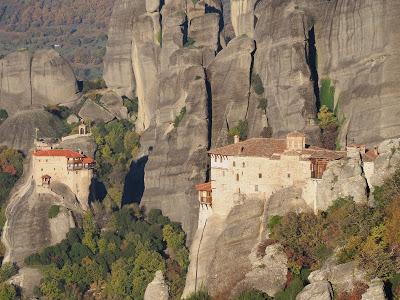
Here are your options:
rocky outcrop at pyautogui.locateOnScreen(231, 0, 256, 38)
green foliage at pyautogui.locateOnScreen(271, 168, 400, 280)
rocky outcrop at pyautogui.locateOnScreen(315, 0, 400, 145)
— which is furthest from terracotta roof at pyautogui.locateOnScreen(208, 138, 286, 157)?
rocky outcrop at pyautogui.locateOnScreen(231, 0, 256, 38)

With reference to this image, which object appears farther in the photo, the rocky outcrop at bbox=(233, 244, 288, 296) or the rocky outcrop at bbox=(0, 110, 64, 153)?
the rocky outcrop at bbox=(0, 110, 64, 153)

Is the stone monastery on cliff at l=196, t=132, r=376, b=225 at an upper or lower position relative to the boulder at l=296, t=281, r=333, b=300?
upper

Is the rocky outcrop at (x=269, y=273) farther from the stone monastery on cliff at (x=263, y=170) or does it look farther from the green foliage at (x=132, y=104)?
the green foliage at (x=132, y=104)

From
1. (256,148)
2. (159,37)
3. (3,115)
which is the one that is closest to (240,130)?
(256,148)

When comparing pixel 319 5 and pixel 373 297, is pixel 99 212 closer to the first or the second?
pixel 319 5

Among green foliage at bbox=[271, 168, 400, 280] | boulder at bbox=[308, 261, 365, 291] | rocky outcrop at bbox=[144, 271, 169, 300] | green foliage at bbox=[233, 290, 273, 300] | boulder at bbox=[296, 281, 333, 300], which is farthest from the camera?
rocky outcrop at bbox=[144, 271, 169, 300]

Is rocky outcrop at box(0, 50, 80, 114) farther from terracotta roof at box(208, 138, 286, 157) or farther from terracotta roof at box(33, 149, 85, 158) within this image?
terracotta roof at box(208, 138, 286, 157)

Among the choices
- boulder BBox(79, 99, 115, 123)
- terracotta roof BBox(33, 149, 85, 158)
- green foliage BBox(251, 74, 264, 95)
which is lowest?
terracotta roof BBox(33, 149, 85, 158)
